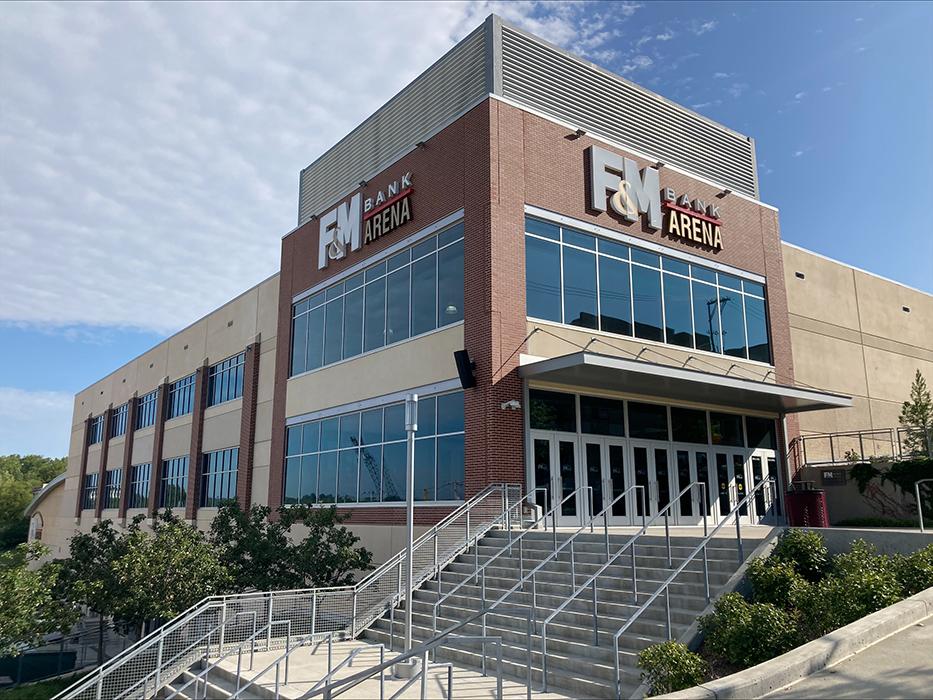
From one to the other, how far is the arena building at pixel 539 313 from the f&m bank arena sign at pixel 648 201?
0.20 feet

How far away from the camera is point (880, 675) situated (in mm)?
6730

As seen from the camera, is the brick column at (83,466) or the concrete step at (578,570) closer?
the concrete step at (578,570)

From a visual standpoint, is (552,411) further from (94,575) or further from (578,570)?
(94,575)

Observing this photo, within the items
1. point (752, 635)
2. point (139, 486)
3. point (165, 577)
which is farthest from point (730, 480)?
point (139, 486)

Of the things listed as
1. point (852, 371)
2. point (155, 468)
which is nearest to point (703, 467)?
point (852, 371)

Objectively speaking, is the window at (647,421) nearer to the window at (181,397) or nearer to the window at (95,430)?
the window at (181,397)

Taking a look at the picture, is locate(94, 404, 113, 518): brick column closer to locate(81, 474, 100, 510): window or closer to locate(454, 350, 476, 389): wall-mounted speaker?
locate(81, 474, 100, 510): window

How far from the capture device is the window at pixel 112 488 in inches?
1804

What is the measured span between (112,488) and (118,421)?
4452mm

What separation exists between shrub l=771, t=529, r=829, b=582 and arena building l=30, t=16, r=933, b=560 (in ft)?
19.9

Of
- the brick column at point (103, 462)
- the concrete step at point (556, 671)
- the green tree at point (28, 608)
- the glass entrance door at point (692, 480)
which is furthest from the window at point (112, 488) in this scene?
the concrete step at point (556, 671)

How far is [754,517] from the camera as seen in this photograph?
22.6 meters

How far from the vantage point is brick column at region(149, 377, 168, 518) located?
1532 inches

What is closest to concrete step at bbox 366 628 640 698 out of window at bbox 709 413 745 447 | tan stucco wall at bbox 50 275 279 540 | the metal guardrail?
window at bbox 709 413 745 447
